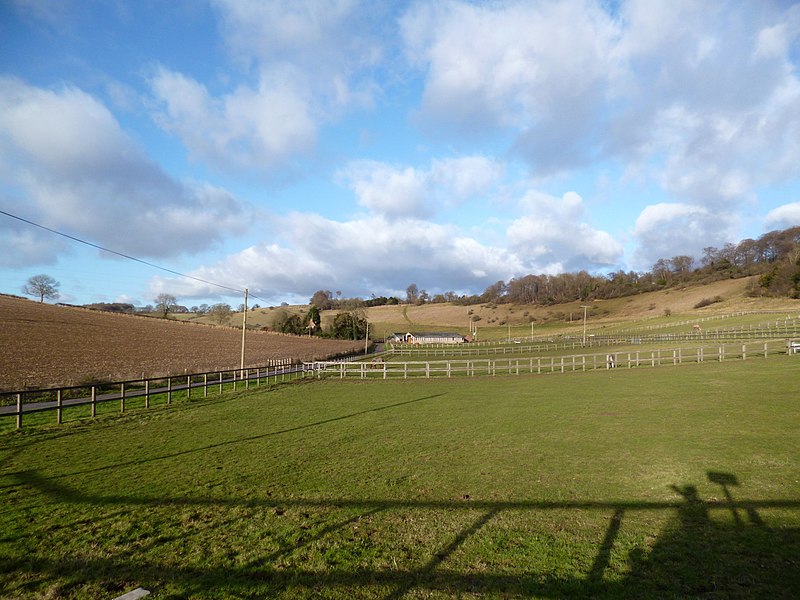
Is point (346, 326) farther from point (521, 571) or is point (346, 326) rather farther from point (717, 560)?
point (717, 560)

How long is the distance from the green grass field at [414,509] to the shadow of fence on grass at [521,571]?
0.07 feet

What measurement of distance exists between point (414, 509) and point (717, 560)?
342cm

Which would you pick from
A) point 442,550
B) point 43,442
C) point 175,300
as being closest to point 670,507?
point 442,550

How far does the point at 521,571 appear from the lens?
4266 millimetres

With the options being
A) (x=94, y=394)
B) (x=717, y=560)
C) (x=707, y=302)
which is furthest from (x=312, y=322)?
(x=717, y=560)

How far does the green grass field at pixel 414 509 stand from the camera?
4.18 m

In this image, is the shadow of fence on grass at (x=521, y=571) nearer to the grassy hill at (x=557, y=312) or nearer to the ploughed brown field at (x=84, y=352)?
the ploughed brown field at (x=84, y=352)

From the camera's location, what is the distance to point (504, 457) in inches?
333

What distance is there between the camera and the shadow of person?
3.92 meters

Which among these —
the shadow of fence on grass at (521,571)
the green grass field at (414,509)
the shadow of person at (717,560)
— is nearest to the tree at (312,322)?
the green grass field at (414,509)

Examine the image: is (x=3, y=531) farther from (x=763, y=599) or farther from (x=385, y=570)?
(x=763, y=599)

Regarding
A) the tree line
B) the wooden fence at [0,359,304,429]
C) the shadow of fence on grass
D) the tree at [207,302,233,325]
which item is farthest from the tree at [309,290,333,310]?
the shadow of fence on grass

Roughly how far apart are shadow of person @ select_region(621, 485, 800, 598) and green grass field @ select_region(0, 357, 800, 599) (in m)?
0.02

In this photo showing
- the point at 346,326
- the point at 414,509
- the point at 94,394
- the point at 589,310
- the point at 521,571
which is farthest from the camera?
the point at 589,310
